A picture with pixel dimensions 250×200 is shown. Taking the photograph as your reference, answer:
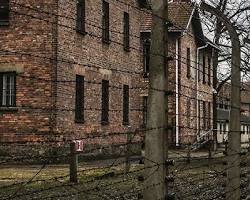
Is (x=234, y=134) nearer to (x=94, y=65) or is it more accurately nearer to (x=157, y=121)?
(x=157, y=121)

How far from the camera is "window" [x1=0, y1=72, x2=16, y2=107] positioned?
20.6m

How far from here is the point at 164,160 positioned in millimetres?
3697

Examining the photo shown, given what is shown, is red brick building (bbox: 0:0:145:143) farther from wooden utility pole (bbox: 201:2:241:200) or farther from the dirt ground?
wooden utility pole (bbox: 201:2:241:200)

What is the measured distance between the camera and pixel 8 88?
68.4 ft

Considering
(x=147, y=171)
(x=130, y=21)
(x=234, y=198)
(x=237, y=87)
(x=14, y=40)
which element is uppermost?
(x=130, y=21)

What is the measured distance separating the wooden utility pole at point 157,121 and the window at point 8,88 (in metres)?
17.3

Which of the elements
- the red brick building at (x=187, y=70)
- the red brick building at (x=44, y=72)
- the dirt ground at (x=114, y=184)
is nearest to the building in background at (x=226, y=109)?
the dirt ground at (x=114, y=184)

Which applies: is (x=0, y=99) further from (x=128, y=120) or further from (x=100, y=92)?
(x=128, y=120)

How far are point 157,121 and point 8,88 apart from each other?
17.7 meters

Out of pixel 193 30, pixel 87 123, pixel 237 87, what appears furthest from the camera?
pixel 193 30

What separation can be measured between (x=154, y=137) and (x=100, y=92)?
66.9 ft

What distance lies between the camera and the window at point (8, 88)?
67.6 ft

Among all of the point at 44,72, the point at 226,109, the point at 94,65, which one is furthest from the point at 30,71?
the point at 226,109

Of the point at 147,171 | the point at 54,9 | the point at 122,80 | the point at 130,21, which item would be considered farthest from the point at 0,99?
the point at 147,171
